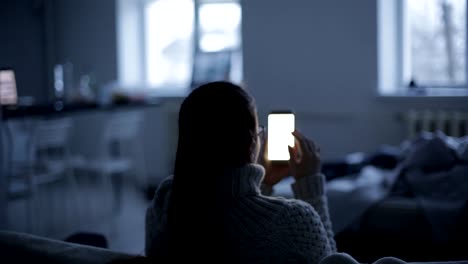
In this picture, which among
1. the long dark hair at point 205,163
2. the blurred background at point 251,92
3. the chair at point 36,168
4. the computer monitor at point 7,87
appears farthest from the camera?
the computer monitor at point 7,87

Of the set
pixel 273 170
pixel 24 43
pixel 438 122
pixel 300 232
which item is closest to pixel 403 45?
pixel 438 122

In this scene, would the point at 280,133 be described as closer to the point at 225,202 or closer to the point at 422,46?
the point at 225,202

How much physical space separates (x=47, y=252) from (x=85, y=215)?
3765mm

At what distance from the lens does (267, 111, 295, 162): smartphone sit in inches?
70.1

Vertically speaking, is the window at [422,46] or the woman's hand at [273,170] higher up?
the window at [422,46]

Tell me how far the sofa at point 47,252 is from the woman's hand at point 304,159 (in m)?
0.56

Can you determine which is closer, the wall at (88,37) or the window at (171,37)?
the window at (171,37)

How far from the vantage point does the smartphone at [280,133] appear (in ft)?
5.84

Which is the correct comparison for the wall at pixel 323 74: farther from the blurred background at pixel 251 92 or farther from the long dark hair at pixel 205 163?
the long dark hair at pixel 205 163

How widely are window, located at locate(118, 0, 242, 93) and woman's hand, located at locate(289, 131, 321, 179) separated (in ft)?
13.4

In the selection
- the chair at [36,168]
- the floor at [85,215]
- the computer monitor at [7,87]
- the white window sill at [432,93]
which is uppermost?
the computer monitor at [7,87]

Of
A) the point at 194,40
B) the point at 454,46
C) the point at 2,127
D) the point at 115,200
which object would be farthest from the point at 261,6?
the point at 2,127

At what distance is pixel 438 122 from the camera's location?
4516mm

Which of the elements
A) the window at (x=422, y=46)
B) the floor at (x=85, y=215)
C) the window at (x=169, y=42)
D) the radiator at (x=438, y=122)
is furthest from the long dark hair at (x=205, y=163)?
the window at (x=169, y=42)
